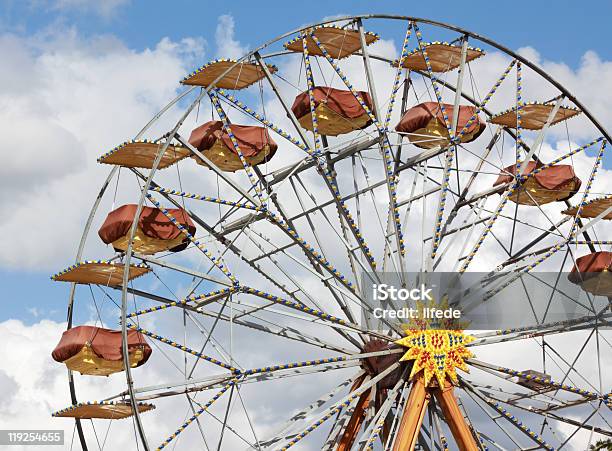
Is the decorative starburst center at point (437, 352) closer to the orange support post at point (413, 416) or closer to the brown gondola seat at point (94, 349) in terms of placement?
the orange support post at point (413, 416)

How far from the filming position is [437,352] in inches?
759

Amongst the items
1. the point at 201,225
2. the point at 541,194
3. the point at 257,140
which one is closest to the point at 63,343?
the point at 201,225

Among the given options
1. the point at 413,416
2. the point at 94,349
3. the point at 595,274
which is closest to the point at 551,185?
the point at 595,274

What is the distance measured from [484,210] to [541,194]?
2.68 metres

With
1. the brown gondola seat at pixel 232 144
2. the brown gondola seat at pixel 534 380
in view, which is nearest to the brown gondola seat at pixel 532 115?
the brown gondola seat at pixel 232 144

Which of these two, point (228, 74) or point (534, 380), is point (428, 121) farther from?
point (534, 380)

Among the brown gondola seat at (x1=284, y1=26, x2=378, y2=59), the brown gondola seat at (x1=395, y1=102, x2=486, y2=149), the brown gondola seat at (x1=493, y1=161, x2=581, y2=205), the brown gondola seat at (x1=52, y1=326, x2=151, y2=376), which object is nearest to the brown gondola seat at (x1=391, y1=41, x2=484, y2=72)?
the brown gondola seat at (x1=395, y1=102, x2=486, y2=149)

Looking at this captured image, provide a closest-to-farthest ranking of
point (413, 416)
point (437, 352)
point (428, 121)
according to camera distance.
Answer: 1. point (413, 416)
2. point (437, 352)
3. point (428, 121)

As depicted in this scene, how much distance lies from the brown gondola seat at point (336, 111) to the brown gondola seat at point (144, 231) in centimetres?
337

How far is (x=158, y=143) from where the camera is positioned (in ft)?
67.6

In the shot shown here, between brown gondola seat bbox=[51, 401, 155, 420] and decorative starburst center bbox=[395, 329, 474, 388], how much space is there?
5785 millimetres

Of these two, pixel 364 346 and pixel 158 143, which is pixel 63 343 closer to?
pixel 158 143

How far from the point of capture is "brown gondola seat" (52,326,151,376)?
21281mm

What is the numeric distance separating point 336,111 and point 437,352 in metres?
5.53
